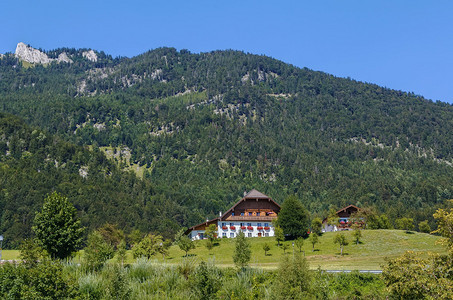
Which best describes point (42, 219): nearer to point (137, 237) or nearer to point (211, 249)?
point (211, 249)

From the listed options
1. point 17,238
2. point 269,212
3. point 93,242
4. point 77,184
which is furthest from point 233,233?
point 77,184

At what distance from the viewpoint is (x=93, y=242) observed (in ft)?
220

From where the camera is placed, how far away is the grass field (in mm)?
71812

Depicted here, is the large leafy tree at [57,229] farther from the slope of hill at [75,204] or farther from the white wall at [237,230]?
the slope of hill at [75,204]

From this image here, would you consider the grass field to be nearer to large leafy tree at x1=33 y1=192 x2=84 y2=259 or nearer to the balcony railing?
large leafy tree at x1=33 y1=192 x2=84 y2=259

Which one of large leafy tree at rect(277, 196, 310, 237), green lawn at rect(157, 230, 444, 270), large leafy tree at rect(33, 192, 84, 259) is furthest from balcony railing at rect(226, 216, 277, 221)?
large leafy tree at rect(33, 192, 84, 259)

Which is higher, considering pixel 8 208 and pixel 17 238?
pixel 8 208

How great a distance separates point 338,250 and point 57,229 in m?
49.5

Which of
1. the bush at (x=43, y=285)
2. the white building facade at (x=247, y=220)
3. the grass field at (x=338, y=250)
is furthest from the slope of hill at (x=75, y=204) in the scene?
the bush at (x=43, y=285)

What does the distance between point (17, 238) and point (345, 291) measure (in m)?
124

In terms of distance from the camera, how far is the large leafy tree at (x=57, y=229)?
177ft

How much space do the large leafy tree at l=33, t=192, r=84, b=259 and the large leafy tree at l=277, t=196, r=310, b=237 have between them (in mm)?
48156

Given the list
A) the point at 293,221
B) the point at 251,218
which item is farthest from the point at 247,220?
the point at 293,221

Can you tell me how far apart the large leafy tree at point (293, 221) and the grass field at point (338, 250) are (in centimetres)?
388
